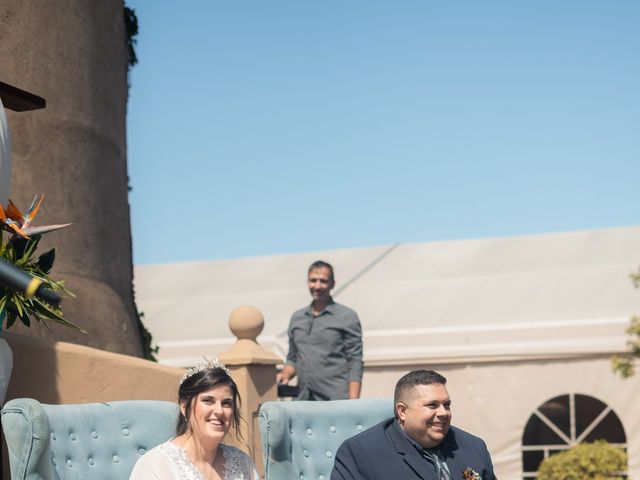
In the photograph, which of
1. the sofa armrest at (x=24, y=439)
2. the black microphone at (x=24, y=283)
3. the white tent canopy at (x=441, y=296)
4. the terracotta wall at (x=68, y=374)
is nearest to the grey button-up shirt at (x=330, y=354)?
the terracotta wall at (x=68, y=374)

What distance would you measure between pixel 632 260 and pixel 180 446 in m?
11.3

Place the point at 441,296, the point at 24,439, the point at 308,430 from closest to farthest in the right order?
the point at 24,439
the point at 308,430
the point at 441,296

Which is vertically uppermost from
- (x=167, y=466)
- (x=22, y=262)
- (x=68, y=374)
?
(x=22, y=262)

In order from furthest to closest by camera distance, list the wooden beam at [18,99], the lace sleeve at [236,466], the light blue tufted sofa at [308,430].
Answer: the wooden beam at [18,99] → the light blue tufted sofa at [308,430] → the lace sleeve at [236,466]

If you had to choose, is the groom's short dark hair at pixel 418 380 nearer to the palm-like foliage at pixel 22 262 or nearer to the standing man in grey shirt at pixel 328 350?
the palm-like foliage at pixel 22 262

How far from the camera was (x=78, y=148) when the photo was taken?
810 centimetres

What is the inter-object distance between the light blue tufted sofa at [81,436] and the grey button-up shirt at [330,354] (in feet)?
7.73

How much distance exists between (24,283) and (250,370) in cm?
534

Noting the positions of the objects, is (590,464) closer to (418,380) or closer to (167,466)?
(418,380)

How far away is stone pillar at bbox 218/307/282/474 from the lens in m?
7.20

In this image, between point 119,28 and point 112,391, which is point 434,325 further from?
point 112,391

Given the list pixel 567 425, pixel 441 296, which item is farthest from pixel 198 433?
pixel 567 425

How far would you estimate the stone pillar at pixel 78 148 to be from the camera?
7711mm

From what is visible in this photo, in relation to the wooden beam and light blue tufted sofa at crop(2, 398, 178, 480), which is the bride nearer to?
light blue tufted sofa at crop(2, 398, 178, 480)
